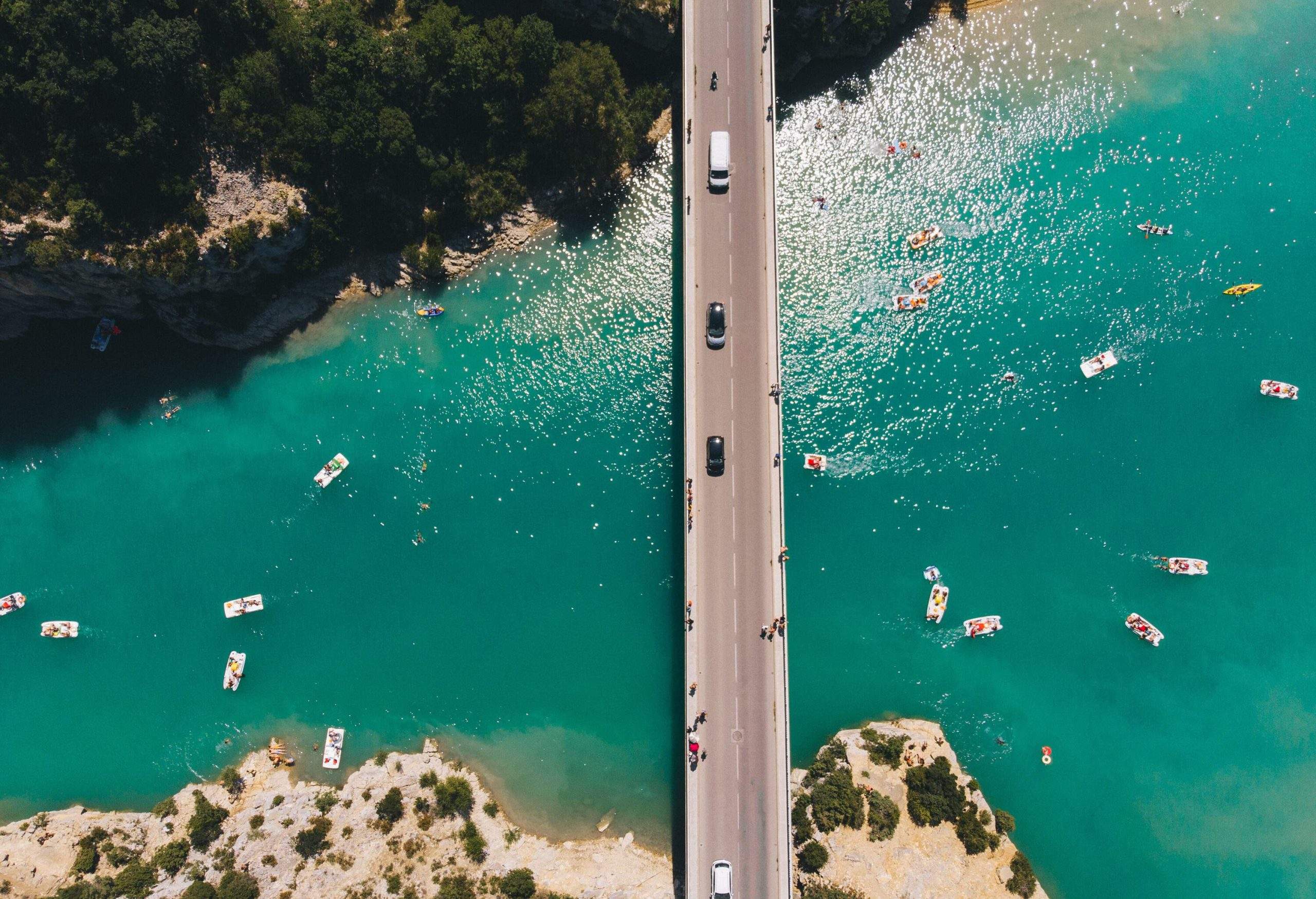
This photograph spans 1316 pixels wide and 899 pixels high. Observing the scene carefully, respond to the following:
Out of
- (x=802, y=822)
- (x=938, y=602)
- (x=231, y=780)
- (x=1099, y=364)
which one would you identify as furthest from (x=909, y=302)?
(x=231, y=780)

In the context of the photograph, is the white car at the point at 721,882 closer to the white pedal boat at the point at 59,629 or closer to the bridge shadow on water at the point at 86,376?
the bridge shadow on water at the point at 86,376

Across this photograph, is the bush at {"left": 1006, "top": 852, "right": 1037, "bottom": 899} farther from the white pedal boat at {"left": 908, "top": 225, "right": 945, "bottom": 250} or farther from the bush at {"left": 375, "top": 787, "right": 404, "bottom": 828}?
the white pedal boat at {"left": 908, "top": 225, "right": 945, "bottom": 250}

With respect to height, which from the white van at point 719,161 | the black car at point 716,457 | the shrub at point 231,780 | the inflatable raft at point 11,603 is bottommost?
the shrub at point 231,780

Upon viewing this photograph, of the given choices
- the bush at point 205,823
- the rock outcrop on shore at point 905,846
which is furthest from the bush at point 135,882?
the rock outcrop on shore at point 905,846

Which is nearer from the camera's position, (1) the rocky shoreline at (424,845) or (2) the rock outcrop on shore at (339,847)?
(1) the rocky shoreline at (424,845)

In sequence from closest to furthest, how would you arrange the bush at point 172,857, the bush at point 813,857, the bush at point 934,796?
1. the bush at point 813,857
2. the bush at point 172,857
3. the bush at point 934,796

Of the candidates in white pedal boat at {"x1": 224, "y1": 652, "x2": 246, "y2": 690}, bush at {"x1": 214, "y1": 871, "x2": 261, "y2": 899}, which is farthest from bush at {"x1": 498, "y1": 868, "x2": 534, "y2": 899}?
white pedal boat at {"x1": 224, "y1": 652, "x2": 246, "y2": 690}

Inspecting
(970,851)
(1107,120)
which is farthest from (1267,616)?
(1107,120)
